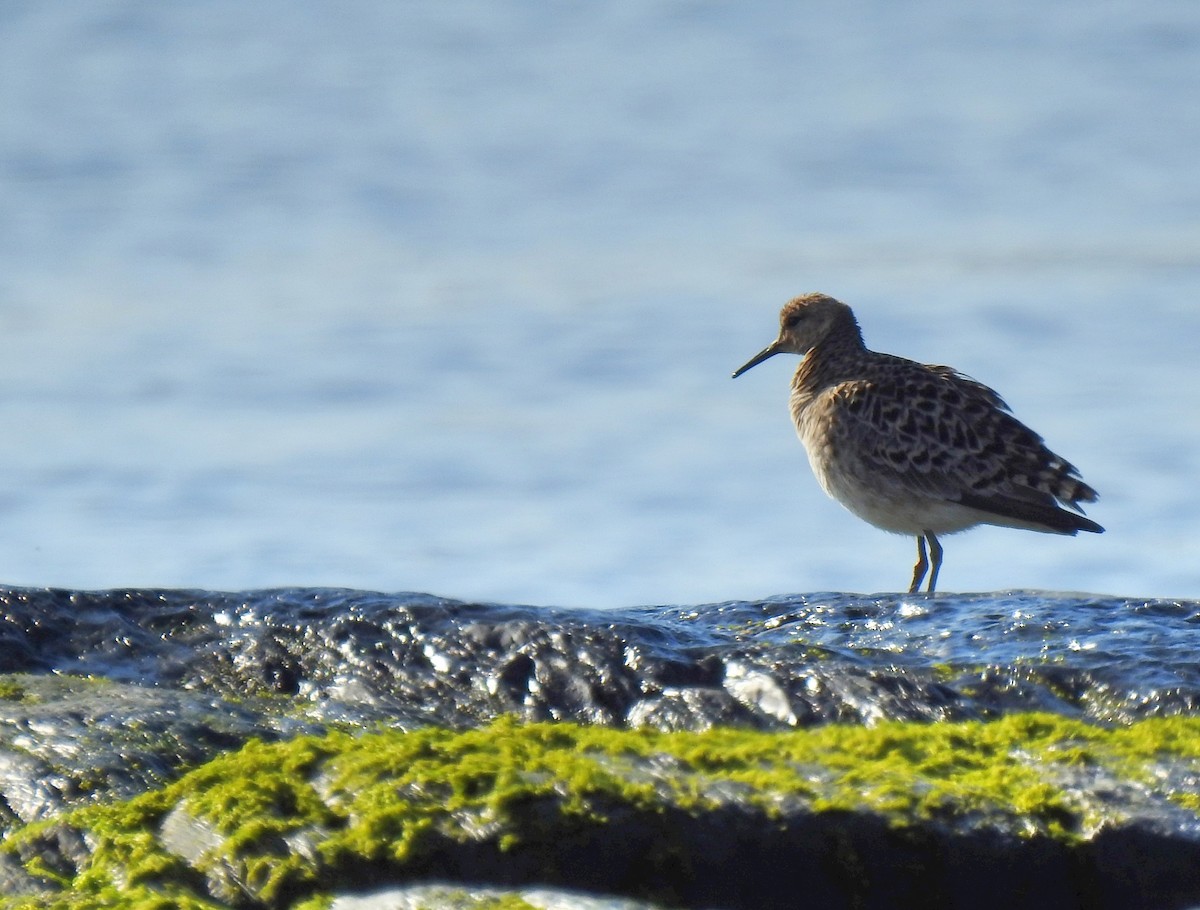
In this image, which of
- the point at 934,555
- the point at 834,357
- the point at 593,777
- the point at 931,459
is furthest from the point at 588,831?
the point at 834,357

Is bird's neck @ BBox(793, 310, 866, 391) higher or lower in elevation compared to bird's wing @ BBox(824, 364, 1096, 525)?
higher

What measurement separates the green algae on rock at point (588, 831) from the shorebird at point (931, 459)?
426cm

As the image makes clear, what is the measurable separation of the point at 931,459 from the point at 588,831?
484cm

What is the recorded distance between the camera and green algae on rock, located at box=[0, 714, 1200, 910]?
2811 millimetres

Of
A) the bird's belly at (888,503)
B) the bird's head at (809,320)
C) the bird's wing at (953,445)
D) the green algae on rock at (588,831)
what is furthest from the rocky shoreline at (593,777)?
the bird's head at (809,320)

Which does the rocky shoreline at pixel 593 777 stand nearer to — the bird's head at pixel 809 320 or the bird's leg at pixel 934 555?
the bird's leg at pixel 934 555

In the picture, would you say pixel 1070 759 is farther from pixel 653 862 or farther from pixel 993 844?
pixel 653 862

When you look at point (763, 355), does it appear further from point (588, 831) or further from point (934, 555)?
point (588, 831)

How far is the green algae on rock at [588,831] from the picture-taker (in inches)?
111

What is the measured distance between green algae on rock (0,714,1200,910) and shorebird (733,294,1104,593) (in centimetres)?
426

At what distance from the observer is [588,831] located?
2.85m

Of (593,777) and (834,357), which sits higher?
(834,357)

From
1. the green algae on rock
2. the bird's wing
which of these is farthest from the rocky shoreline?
the bird's wing

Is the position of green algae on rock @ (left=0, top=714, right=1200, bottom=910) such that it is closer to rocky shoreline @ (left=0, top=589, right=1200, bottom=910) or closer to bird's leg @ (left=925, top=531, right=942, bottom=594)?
rocky shoreline @ (left=0, top=589, right=1200, bottom=910)
